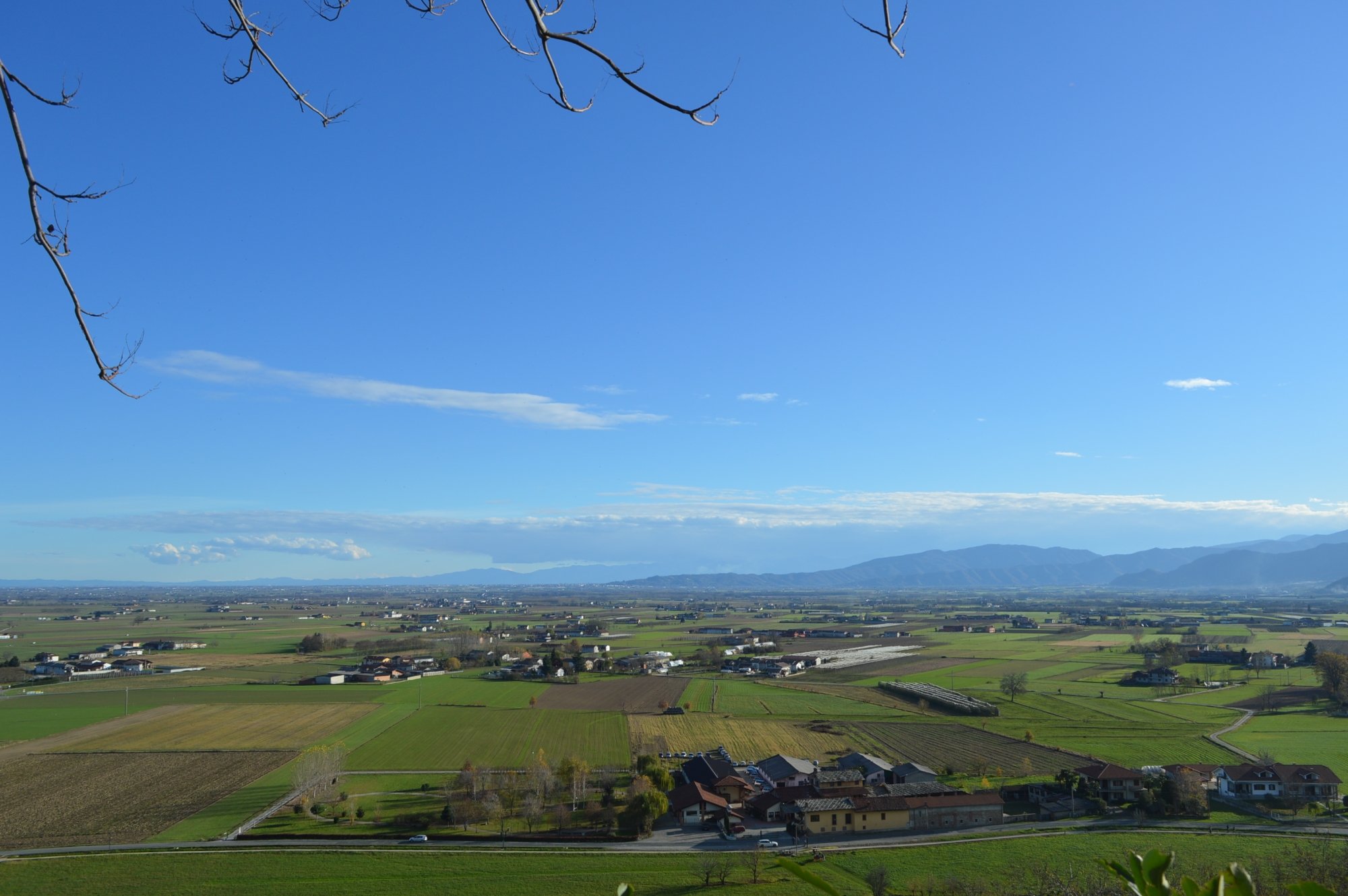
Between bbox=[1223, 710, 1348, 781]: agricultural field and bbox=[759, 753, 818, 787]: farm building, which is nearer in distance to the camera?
bbox=[759, 753, 818, 787]: farm building

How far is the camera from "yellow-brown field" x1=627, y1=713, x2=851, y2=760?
32438mm

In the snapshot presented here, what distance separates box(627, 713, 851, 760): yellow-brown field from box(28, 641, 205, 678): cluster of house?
3953cm

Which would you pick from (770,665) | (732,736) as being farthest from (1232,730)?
(770,665)

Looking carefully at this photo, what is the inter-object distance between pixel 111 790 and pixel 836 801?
21839mm

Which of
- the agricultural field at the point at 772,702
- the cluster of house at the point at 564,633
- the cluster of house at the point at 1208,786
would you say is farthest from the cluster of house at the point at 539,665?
the cluster of house at the point at 1208,786

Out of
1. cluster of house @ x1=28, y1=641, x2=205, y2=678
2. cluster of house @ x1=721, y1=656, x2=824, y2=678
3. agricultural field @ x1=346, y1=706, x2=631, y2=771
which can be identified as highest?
cluster of house @ x1=28, y1=641, x2=205, y2=678

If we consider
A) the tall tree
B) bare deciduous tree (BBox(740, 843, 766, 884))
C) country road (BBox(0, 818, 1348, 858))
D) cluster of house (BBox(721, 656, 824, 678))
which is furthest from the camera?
cluster of house (BBox(721, 656, 824, 678))

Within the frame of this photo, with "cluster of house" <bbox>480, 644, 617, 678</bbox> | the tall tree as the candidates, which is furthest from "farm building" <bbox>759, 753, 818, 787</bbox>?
"cluster of house" <bbox>480, 644, 617, 678</bbox>

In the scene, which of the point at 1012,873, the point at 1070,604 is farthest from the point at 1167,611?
the point at 1012,873

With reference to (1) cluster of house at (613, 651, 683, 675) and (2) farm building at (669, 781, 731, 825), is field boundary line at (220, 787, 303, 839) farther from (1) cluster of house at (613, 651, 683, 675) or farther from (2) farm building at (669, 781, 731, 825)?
(1) cluster of house at (613, 651, 683, 675)

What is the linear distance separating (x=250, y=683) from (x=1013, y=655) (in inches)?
2172

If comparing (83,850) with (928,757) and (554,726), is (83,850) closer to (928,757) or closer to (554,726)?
(554,726)

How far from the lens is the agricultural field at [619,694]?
42938 mm

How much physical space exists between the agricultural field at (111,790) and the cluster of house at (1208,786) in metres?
24.2
